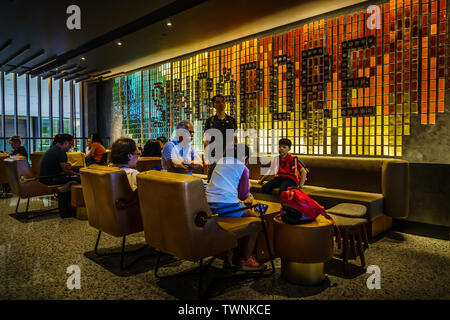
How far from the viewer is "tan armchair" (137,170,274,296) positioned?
7.11 feet

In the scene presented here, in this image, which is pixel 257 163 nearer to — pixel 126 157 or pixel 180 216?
pixel 126 157

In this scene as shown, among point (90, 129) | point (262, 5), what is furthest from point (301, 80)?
point (90, 129)

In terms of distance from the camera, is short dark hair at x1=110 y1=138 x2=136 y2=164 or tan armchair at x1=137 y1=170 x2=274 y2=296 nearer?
tan armchair at x1=137 y1=170 x2=274 y2=296

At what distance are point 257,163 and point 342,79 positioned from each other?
2.09m

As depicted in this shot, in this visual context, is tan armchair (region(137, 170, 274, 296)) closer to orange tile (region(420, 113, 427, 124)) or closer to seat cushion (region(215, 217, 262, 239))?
seat cushion (region(215, 217, 262, 239))

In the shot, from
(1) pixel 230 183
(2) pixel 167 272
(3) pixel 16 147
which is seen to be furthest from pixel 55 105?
(1) pixel 230 183

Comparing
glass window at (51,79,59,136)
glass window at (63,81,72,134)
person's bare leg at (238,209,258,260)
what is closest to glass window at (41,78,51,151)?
glass window at (51,79,59,136)

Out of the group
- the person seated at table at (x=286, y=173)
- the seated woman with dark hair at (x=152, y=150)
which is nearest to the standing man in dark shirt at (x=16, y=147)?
the seated woman with dark hair at (x=152, y=150)

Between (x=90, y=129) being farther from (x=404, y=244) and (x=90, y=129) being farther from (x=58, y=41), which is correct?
(x=404, y=244)

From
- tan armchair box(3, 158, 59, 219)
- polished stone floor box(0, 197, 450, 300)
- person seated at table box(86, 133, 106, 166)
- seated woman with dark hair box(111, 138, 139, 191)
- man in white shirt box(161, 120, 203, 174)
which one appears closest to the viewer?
polished stone floor box(0, 197, 450, 300)

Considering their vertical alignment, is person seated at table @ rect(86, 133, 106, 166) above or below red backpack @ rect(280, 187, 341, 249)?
above

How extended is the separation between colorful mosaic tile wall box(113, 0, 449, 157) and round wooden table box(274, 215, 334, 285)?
2597mm

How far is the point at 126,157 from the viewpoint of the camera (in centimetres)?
314

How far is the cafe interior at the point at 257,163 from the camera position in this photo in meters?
2.52
